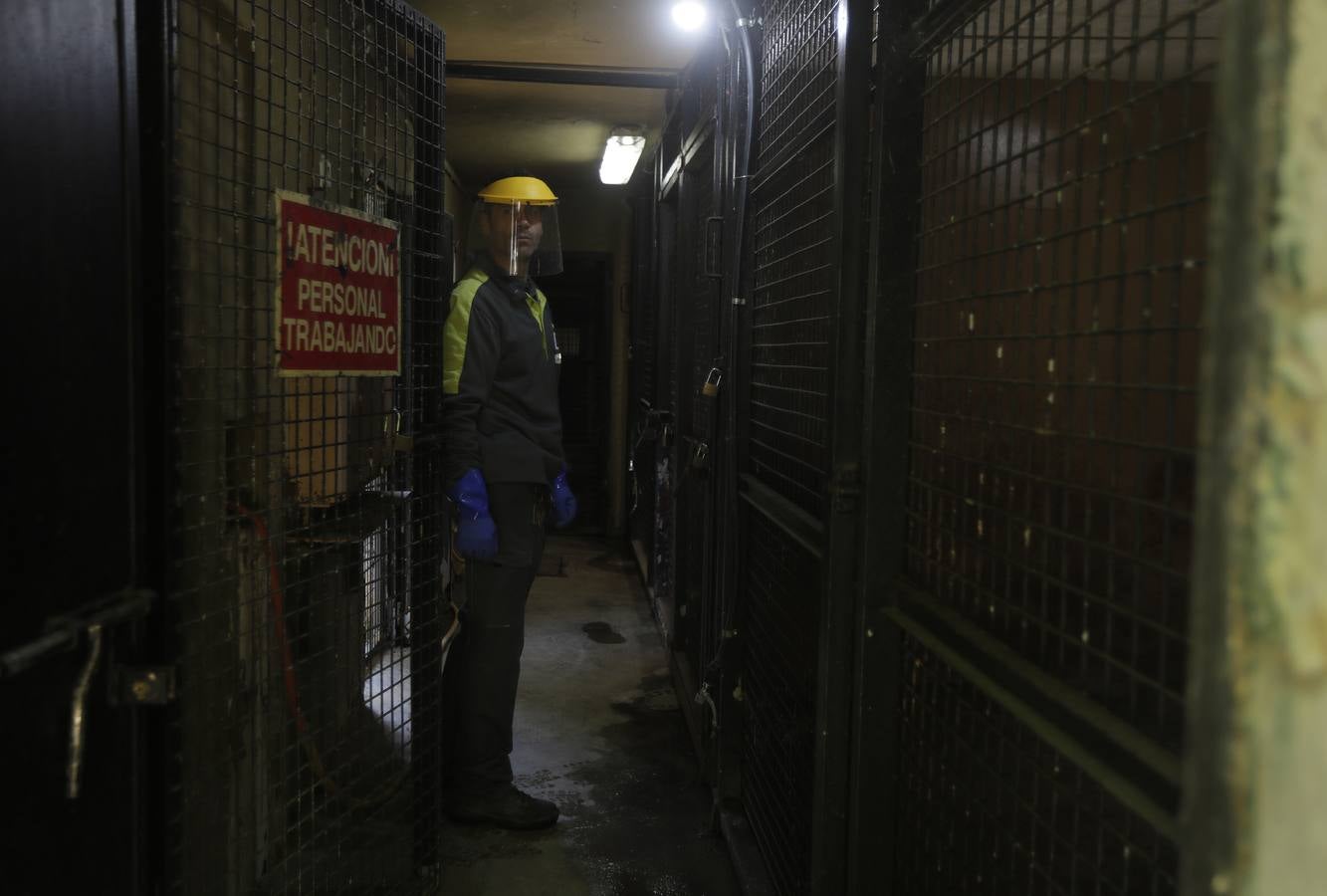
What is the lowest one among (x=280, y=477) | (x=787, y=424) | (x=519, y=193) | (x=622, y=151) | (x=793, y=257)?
(x=280, y=477)

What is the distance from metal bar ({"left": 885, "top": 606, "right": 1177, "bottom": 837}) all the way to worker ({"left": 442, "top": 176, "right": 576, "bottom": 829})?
6.05 ft

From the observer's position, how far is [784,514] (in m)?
2.54

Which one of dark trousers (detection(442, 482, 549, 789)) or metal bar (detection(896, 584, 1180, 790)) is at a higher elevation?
metal bar (detection(896, 584, 1180, 790))

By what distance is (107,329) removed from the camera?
5.32 ft

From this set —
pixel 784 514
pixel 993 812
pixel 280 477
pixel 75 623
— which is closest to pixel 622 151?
pixel 784 514

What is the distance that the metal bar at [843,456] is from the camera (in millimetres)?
1960

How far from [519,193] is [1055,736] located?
9.06ft

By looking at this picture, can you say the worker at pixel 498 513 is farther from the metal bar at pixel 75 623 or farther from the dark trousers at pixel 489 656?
the metal bar at pixel 75 623

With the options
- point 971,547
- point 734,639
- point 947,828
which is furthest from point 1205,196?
point 734,639

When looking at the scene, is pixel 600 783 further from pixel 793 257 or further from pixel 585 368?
pixel 585 368

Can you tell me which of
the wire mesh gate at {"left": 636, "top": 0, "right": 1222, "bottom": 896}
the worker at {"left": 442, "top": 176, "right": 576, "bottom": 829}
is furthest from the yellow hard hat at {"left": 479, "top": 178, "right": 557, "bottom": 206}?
the wire mesh gate at {"left": 636, "top": 0, "right": 1222, "bottom": 896}

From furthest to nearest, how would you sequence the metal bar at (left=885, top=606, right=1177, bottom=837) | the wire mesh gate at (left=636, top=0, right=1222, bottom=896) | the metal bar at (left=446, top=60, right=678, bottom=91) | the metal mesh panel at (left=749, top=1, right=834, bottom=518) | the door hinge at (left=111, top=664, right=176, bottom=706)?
the metal bar at (left=446, top=60, right=678, bottom=91)
the metal mesh panel at (left=749, top=1, right=834, bottom=518)
the door hinge at (left=111, top=664, right=176, bottom=706)
the wire mesh gate at (left=636, top=0, right=1222, bottom=896)
the metal bar at (left=885, top=606, right=1177, bottom=837)

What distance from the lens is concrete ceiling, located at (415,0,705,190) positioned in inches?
166

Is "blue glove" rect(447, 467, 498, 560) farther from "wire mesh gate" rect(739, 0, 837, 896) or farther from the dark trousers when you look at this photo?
"wire mesh gate" rect(739, 0, 837, 896)
